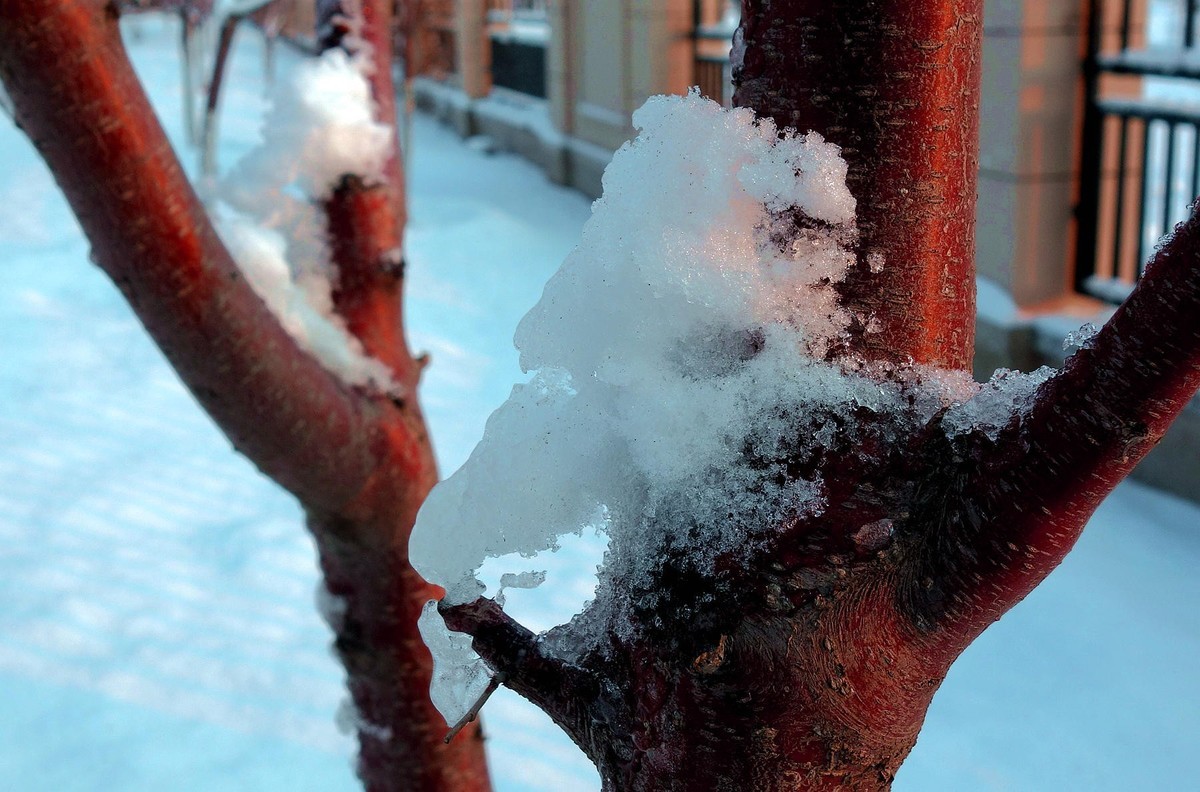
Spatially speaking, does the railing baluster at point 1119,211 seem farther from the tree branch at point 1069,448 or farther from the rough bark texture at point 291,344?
the tree branch at point 1069,448

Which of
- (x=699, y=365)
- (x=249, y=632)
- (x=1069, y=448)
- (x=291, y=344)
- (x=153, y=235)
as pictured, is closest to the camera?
(x=1069, y=448)

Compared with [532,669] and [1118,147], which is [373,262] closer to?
[532,669]

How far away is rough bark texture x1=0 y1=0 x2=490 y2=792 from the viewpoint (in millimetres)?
1395

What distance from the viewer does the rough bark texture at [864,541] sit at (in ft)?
2.52

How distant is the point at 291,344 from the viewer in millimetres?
1650

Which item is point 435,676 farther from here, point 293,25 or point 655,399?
point 293,25

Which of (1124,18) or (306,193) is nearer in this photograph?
(306,193)

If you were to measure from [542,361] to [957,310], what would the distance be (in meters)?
0.32

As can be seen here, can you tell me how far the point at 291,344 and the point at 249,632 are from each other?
2843 millimetres

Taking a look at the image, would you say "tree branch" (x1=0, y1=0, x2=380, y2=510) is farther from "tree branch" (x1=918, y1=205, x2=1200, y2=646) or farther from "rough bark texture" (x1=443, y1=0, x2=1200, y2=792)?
"tree branch" (x1=918, y1=205, x2=1200, y2=646)

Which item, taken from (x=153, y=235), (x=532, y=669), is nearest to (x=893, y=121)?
(x=532, y=669)

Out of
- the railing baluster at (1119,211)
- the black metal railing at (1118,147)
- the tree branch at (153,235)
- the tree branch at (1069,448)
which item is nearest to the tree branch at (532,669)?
the tree branch at (1069,448)

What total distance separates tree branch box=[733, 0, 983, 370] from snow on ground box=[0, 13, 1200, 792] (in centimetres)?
253

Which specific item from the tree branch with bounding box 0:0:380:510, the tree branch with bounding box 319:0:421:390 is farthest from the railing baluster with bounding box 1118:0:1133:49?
the tree branch with bounding box 0:0:380:510
